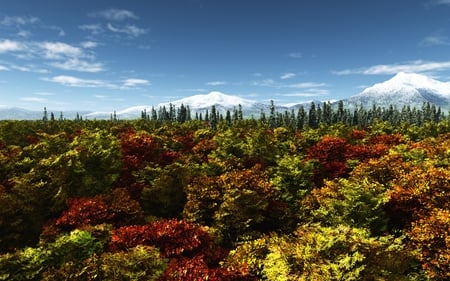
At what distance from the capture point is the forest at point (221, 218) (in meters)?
17.6

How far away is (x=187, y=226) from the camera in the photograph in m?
23.0

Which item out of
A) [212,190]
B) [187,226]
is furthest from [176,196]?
[187,226]

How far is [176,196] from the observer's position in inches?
1480

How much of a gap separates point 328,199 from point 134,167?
2609 cm

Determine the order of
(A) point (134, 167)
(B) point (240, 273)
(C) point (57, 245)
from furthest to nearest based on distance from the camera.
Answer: (A) point (134, 167), (C) point (57, 245), (B) point (240, 273)

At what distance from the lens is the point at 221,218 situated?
2905cm

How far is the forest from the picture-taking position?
17562 mm

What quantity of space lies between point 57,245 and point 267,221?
60.2 ft

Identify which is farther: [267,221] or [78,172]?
[78,172]

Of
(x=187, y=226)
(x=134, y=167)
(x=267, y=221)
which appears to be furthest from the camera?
(x=134, y=167)

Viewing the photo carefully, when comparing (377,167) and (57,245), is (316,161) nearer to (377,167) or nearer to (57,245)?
(377,167)

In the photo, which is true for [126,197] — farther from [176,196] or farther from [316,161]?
[316,161]

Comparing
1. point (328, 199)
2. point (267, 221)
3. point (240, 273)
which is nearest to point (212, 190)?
point (267, 221)

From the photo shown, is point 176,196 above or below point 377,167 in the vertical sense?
below
